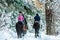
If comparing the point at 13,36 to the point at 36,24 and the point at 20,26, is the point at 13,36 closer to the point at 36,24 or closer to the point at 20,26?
the point at 20,26

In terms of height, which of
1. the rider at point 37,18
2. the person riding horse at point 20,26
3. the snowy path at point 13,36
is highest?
the rider at point 37,18

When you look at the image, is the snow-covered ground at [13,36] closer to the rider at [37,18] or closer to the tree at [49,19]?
the tree at [49,19]

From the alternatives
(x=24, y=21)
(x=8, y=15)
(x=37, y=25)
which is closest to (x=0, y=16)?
(x=8, y=15)

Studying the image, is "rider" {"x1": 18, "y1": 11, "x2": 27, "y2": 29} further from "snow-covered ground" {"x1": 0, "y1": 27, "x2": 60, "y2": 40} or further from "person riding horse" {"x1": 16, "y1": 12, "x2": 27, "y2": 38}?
"snow-covered ground" {"x1": 0, "y1": 27, "x2": 60, "y2": 40}

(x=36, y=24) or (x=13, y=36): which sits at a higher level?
(x=36, y=24)

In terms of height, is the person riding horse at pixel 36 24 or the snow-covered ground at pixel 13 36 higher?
the person riding horse at pixel 36 24

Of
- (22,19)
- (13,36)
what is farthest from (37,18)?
(13,36)

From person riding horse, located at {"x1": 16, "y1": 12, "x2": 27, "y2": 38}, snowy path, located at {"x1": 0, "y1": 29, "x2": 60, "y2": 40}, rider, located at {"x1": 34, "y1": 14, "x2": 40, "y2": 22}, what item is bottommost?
snowy path, located at {"x1": 0, "y1": 29, "x2": 60, "y2": 40}

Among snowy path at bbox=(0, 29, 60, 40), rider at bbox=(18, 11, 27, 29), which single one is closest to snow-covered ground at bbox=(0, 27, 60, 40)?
snowy path at bbox=(0, 29, 60, 40)

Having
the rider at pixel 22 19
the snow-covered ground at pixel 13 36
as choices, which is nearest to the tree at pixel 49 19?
the snow-covered ground at pixel 13 36

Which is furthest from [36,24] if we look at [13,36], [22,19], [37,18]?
[13,36]

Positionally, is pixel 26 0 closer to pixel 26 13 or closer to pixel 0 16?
pixel 26 13

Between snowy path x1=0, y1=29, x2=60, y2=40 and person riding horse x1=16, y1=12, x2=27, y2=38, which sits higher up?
person riding horse x1=16, y1=12, x2=27, y2=38

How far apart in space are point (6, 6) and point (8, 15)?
114mm
